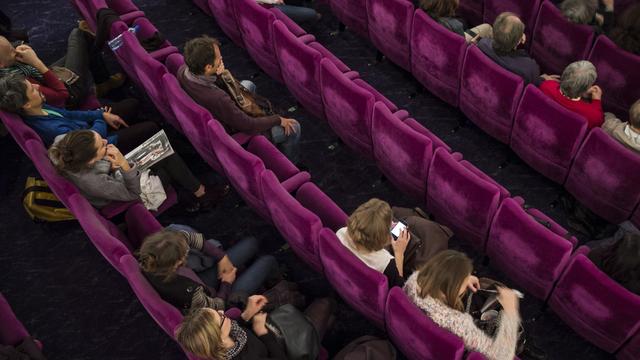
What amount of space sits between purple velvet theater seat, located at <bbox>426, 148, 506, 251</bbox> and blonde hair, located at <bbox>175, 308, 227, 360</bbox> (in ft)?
3.18

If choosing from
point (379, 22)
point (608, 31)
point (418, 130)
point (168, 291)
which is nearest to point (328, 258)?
point (168, 291)

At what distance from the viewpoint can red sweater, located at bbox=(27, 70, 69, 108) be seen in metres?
2.24

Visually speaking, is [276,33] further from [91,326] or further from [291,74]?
[91,326]

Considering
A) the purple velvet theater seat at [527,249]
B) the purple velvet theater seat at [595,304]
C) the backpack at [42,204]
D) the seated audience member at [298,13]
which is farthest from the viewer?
the seated audience member at [298,13]

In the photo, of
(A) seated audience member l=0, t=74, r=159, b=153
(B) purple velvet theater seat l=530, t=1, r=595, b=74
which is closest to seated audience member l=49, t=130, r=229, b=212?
(A) seated audience member l=0, t=74, r=159, b=153

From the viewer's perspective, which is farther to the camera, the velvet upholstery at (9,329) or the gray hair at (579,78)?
the gray hair at (579,78)

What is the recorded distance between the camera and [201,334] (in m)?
1.31

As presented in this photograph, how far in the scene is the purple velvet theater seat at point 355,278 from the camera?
1595 millimetres

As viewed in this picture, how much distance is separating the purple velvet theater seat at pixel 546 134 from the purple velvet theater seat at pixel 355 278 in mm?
947

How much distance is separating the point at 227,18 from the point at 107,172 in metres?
1.35

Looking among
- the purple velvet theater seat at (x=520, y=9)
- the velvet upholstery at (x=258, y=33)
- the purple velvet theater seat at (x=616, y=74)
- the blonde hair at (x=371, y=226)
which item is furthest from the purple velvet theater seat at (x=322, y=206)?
the purple velvet theater seat at (x=520, y=9)

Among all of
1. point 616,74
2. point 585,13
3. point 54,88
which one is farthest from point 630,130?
point 54,88

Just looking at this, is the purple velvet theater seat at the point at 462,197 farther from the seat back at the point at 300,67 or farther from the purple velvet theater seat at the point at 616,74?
the purple velvet theater seat at the point at 616,74

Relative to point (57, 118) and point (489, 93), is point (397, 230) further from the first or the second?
point (57, 118)
